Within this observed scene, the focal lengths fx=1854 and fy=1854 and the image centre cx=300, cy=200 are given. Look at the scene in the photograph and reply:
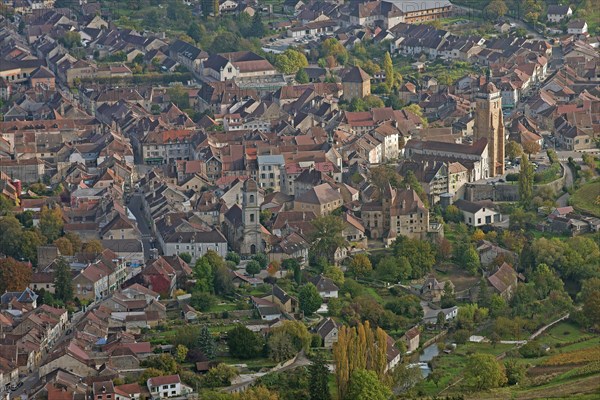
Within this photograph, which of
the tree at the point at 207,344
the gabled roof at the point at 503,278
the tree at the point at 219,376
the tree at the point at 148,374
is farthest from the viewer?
the gabled roof at the point at 503,278

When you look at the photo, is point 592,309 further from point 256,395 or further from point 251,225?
point 256,395

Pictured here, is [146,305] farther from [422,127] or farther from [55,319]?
[422,127]

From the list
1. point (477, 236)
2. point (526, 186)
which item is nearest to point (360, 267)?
point (477, 236)

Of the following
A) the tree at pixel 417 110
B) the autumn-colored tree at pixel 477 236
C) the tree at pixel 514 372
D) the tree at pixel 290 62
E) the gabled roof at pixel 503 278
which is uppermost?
the tree at pixel 290 62

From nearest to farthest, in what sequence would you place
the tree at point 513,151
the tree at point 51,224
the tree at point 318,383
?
the tree at point 318,383 < the tree at point 51,224 < the tree at point 513,151

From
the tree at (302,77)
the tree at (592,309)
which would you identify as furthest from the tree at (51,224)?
the tree at (302,77)

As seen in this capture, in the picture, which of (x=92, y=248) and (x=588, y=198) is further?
(x=588, y=198)

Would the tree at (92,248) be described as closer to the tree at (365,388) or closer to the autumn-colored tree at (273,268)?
the autumn-colored tree at (273,268)

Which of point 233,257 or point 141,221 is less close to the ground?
point 141,221

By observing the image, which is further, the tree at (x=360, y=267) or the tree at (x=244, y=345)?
the tree at (x=360, y=267)
